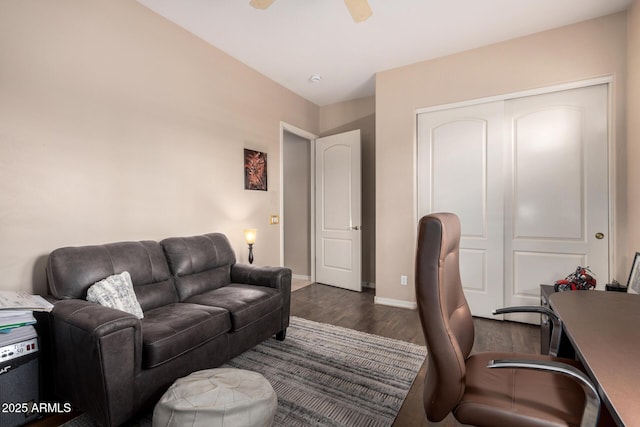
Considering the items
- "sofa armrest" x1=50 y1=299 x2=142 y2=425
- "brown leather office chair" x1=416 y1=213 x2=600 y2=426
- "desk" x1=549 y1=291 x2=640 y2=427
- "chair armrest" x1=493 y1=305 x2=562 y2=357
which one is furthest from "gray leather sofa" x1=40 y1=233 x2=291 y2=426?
"desk" x1=549 y1=291 x2=640 y2=427

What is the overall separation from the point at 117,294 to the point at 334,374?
4.89ft

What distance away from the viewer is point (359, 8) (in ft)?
6.69

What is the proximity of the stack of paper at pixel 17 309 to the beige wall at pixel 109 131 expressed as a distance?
33cm

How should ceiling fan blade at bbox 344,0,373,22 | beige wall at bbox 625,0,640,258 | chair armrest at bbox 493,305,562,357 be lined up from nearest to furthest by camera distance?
chair armrest at bbox 493,305,562,357 < ceiling fan blade at bbox 344,0,373,22 < beige wall at bbox 625,0,640,258

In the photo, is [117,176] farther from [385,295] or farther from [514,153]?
[514,153]

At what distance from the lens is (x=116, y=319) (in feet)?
4.84

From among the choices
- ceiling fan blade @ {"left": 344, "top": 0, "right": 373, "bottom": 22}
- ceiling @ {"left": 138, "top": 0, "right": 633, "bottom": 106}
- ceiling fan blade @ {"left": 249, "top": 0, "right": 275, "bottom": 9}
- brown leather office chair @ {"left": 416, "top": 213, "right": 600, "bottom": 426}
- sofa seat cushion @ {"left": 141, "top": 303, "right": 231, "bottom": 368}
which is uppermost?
ceiling @ {"left": 138, "top": 0, "right": 633, "bottom": 106}

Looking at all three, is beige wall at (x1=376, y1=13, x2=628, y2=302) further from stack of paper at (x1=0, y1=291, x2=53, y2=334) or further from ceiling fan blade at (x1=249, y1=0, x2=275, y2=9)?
stack of paper at (x1=0, y1=291, x2=53, y2=334)

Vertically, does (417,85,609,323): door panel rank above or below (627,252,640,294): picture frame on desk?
above

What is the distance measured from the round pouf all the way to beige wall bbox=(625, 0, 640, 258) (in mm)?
2922

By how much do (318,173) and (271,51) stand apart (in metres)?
1.91

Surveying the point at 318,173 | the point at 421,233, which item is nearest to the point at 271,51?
the point at 318,173

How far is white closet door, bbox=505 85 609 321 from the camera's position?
8.92 feet

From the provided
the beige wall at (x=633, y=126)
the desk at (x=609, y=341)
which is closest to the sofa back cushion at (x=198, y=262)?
the desk at (x=609, y=341)
